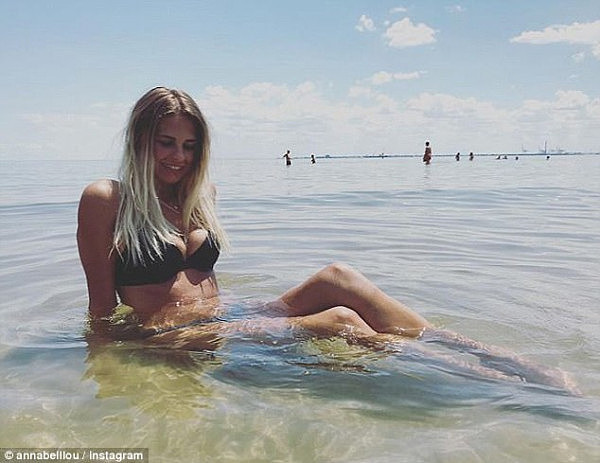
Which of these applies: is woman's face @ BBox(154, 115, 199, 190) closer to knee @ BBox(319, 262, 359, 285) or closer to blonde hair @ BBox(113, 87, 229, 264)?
blonde hair @ BBox(113, 87, 229, 264)

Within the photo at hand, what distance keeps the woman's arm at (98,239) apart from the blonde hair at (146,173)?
65mm

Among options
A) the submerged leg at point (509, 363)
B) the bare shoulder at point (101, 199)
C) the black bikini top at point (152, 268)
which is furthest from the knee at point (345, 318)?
the bare shoulder at point (101, 199)

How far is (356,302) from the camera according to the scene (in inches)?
140

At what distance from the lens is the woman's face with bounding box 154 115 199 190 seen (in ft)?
12.7

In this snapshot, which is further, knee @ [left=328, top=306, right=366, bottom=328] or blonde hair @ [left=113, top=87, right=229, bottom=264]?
blonde hair @ [left=113, top=87, right=229, bottom=264]

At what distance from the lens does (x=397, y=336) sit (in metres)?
3.46

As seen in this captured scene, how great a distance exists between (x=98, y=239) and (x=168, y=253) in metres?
0.44

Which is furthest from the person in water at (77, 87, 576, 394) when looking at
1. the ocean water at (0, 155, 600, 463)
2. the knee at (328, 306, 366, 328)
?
the ocean water at (0, 155, 600, 463)

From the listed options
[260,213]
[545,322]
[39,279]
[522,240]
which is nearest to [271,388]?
[545,322]

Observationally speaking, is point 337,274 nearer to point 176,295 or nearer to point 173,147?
point 176,295

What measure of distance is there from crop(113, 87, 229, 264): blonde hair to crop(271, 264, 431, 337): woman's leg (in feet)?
3.23

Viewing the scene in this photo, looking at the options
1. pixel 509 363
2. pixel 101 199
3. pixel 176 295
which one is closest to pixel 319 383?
pixel 509 363

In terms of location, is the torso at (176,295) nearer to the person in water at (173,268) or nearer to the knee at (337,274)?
the person in water at (173,268)

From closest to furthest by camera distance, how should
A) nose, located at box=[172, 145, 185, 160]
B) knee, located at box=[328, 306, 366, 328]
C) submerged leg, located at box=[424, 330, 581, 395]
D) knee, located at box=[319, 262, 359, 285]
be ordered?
1. submerged leg, located at box=[424, 330, 581, 395]
2. knee, located at box=[328, 306, 366, 328]
3. knee, located at box=[319, 262, 359, 285]
4. nose, located at box=[172, 145, 185, 160]
